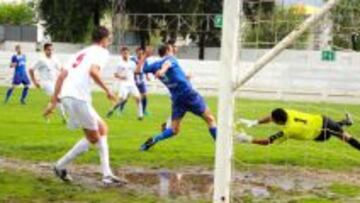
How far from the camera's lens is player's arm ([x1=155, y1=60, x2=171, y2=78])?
13617 mm

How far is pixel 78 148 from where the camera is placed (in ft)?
36.6

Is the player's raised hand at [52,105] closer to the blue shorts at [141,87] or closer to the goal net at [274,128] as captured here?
the goal net at [274,128]

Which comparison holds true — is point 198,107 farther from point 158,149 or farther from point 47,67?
point 47,67

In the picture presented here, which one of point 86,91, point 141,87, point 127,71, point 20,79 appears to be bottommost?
point 20,79

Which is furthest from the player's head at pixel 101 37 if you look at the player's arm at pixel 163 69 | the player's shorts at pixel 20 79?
the player's shorts at pixel 20 79

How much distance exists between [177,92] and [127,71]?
948cm

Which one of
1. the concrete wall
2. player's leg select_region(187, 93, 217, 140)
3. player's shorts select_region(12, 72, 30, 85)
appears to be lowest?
the concrete wall

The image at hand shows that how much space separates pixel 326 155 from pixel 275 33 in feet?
18.2

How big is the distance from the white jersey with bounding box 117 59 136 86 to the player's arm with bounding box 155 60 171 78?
9.64 meters

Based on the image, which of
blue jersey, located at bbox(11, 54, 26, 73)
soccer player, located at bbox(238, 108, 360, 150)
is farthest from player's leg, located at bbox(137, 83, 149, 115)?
soccer player, located at bbox(238, 108, 360, 150)

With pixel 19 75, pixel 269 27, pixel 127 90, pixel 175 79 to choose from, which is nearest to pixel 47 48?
pixel 127 90

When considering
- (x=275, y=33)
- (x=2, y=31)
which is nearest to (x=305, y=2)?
(x=275, y=33)

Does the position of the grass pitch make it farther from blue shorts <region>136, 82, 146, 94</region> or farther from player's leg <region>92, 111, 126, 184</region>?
blue shorts <region>136, 82, 146, 94</region>

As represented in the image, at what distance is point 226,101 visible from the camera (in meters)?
8.33
